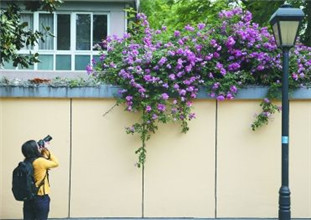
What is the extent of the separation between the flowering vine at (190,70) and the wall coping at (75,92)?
141 mm

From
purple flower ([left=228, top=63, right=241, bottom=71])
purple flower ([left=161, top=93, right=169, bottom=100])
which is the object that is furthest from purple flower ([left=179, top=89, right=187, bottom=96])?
purple flower ([left=228, top=63, right=241, bottom=71])

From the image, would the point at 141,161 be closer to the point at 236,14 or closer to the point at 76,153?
the point at 76,153

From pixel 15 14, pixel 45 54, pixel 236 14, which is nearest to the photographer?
pixel 236 14

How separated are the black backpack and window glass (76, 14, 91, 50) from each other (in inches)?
455

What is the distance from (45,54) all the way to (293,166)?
37.4ft

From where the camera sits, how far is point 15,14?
1084cm

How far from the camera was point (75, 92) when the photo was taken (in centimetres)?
974

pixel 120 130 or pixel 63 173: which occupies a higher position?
pixel 120 130

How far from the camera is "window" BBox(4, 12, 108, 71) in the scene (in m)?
18.6

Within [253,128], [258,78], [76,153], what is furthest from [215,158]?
[76,153]

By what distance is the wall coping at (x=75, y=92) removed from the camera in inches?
383

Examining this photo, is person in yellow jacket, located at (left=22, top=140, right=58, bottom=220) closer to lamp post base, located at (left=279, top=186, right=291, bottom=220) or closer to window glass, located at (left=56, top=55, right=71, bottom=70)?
lamp post base, located at (left=279, top=186, right=291, bottom=220)

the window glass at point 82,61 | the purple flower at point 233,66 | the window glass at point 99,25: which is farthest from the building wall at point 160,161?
the window glass at point 99,25

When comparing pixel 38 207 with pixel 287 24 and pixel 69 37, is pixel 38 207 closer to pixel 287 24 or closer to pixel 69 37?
pixel 287 24
